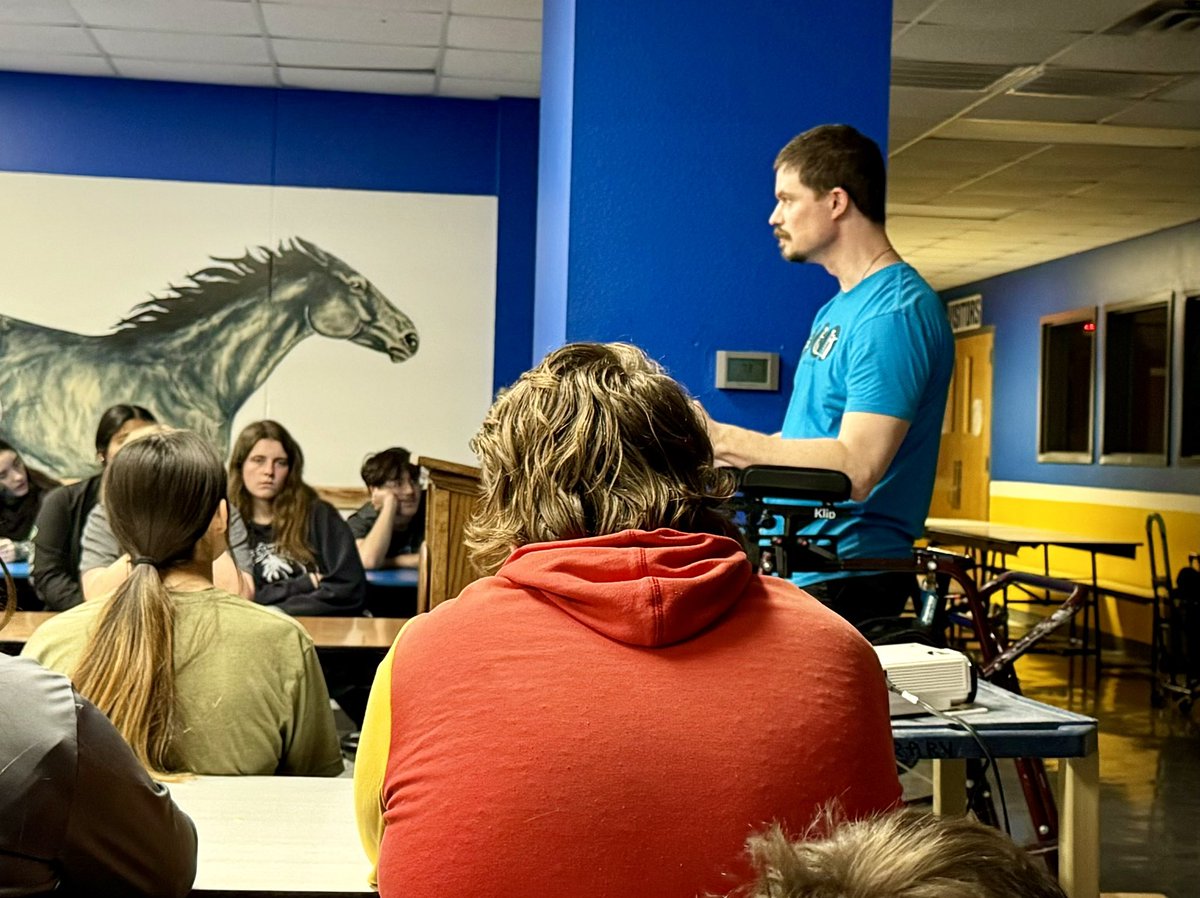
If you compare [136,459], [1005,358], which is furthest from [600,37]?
[1005,358]

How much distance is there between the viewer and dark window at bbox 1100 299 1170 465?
9758 millimetres

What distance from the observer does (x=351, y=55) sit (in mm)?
6398

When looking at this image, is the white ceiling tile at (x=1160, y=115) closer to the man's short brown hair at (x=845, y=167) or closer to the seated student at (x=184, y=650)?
the man's short brown hair at (x=845, y=167)

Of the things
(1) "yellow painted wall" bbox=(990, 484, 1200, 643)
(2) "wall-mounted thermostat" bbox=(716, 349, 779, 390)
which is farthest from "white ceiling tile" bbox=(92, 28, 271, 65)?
(1) "yellow painted wall" bbox=(990, 484, 1200, 643)

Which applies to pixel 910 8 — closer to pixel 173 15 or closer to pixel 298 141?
pixel 173 15

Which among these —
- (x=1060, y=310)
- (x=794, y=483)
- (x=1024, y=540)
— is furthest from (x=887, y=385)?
(x=1060, y=310)

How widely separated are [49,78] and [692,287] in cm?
473

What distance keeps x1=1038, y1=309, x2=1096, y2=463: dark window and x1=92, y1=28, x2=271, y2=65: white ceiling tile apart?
7.05 metres

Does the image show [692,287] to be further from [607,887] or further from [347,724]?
[347,724]

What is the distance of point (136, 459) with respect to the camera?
7.16ft

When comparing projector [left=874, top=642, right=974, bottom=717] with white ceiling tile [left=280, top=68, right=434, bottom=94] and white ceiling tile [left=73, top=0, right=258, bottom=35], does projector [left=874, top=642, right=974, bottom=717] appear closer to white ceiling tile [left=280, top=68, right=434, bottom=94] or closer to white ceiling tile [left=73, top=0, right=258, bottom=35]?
white ceiling tile [left=73, top=0, right=258, bottom=35]

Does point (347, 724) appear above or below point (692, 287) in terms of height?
below

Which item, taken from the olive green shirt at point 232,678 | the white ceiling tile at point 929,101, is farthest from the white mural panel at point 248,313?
the olive green shirt at point 232,678

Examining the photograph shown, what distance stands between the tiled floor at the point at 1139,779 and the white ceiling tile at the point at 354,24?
4166mm
